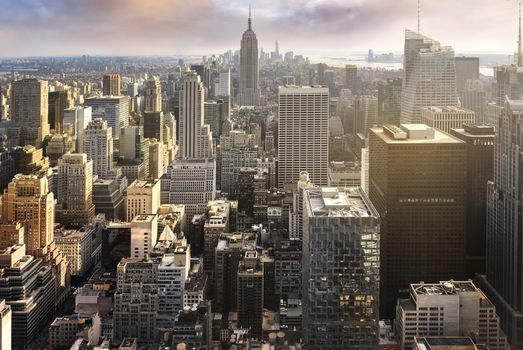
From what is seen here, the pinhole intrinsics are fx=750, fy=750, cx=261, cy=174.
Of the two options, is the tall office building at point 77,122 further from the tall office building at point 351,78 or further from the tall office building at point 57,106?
the tall office building at point 351,78

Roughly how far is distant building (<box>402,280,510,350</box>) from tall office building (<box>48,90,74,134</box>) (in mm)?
11220

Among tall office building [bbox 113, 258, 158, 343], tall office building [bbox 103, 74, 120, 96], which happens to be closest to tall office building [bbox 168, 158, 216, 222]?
tall office building [bbox 103, 74, 120, 96]

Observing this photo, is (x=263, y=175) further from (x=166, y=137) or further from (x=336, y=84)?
(x=166, y=137)

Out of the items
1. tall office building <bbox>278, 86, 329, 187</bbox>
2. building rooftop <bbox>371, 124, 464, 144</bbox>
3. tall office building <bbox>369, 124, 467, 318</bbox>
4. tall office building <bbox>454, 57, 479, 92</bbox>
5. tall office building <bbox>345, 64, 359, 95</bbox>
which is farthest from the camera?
tall office building <bbox>278, 86, 329, 187</bbox>

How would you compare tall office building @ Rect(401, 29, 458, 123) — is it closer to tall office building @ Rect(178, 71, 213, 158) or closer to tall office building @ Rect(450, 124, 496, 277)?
tall office building @ Rect(450, 124, 496, 277)

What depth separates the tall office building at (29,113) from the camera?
15859mm

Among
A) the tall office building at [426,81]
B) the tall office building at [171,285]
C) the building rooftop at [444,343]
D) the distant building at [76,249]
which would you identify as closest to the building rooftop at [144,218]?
the distant building at [76,249]

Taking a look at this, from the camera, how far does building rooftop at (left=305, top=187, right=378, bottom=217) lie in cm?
752

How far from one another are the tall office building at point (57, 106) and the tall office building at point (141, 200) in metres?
4.17

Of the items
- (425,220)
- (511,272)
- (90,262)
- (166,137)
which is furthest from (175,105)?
(511,272)

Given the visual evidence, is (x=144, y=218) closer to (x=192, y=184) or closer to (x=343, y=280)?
(x=192, y=184)

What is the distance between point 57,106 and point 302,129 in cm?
626

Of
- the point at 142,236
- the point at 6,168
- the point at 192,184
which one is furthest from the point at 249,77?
the point at 142,236

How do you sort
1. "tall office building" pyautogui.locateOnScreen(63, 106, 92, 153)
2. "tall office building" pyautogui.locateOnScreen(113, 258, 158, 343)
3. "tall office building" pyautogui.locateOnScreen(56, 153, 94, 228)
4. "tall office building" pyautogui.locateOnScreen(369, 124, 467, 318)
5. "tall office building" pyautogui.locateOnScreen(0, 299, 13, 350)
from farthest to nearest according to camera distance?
1. "tall office building" pyautogui.locateOnScreen(63, 106, 92, 153)
2. "tall office building" pyautogui.locateOnScreen(56, 153, 94, 228)
3. "tall office building" pyautogui.locateOnScreen(369, 124, 467, 318)
4. "tall office building" pyautogui.locateOnScreen(113, 258, 158, 343)
5. "tall office building" pyautogui.locateOnScreen(0, 299, 13, 350)
